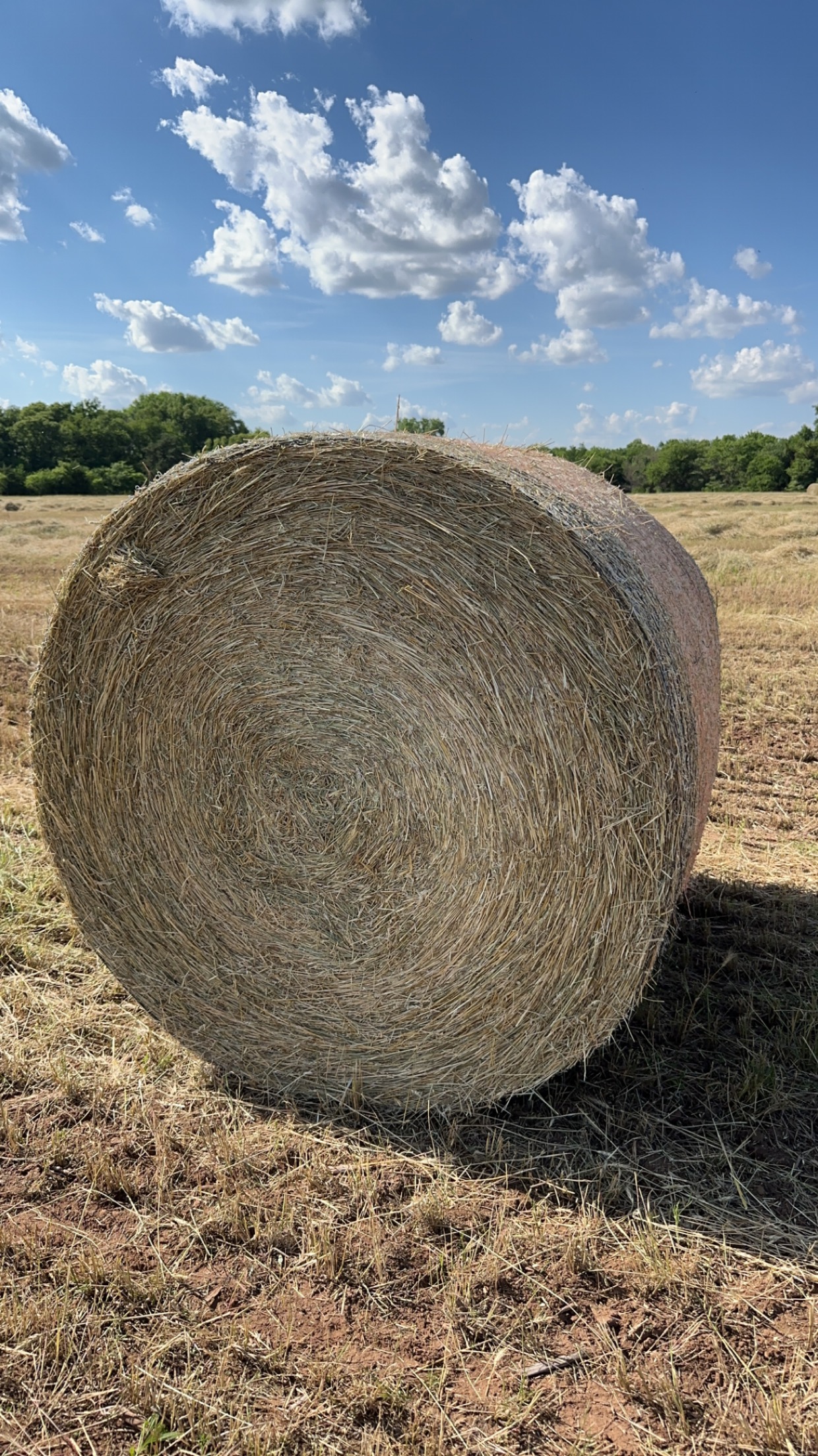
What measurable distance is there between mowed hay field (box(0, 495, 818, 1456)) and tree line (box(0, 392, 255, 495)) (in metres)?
44.6

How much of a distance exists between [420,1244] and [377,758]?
1.49 meters

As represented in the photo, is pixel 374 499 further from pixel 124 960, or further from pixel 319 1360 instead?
pixel 319 1360

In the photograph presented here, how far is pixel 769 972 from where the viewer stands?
4.21 m

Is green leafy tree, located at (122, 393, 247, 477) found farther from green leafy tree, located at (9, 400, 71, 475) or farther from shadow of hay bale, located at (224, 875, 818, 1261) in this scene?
shadow of hay bale, located at (224, 875, 818, 1261)

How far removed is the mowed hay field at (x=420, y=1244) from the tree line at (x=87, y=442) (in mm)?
44622

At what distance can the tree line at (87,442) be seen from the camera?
163 feet

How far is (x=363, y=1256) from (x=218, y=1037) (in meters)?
1.17

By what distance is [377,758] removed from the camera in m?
3.24

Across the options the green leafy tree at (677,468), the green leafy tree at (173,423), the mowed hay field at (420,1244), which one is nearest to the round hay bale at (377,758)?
the mowed hay field at (420,1244)

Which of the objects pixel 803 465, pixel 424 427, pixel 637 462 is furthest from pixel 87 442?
pixel 424 427

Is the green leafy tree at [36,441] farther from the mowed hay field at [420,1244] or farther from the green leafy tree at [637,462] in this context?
the mowed hay field at [420,1244]

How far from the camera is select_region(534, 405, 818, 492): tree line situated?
150ft

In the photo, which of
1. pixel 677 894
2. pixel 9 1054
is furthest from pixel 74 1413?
pixel 677 894

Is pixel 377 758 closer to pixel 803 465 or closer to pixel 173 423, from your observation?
pixel 803 465
